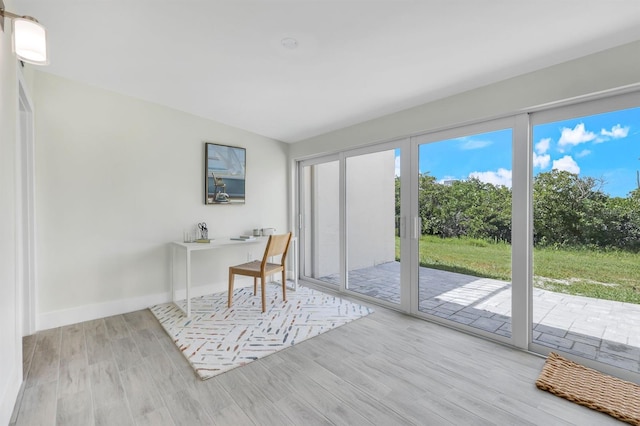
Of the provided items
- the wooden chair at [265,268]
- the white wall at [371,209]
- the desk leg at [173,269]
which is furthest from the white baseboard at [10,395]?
the white wall at [371,209]

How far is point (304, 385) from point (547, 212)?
7.42ft

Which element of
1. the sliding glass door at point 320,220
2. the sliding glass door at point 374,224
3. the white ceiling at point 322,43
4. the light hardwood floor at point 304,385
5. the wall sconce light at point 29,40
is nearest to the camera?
the wall sconce light at point 29,40

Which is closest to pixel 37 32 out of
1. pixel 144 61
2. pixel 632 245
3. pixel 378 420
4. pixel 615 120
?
pixel 144 61

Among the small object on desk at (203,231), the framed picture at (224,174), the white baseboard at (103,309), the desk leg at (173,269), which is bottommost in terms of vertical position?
the white baseboard at (103,309)

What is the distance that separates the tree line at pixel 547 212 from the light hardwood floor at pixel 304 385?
966mm

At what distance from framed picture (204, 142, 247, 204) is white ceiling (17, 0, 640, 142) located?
2.84 feet

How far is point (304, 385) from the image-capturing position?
1.90 metres

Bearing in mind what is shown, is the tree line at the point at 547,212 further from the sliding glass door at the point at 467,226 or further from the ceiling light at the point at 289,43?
the ceiling light at the point at 289,43

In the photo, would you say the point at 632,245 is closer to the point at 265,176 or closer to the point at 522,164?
the point at 522,164

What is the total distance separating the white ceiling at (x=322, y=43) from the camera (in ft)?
5.70

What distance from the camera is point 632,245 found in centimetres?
195

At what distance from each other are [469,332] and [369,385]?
129cm

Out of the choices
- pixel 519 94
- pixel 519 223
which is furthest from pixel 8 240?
pixel 519 94

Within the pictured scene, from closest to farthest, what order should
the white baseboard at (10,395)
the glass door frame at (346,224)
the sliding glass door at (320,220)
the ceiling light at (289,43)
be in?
1. the white baseboard at (10,395)
2. the ceiling light at (289,43)
3. the glass door frame at (346,224)
4. the sliding glass door at (320,220)
